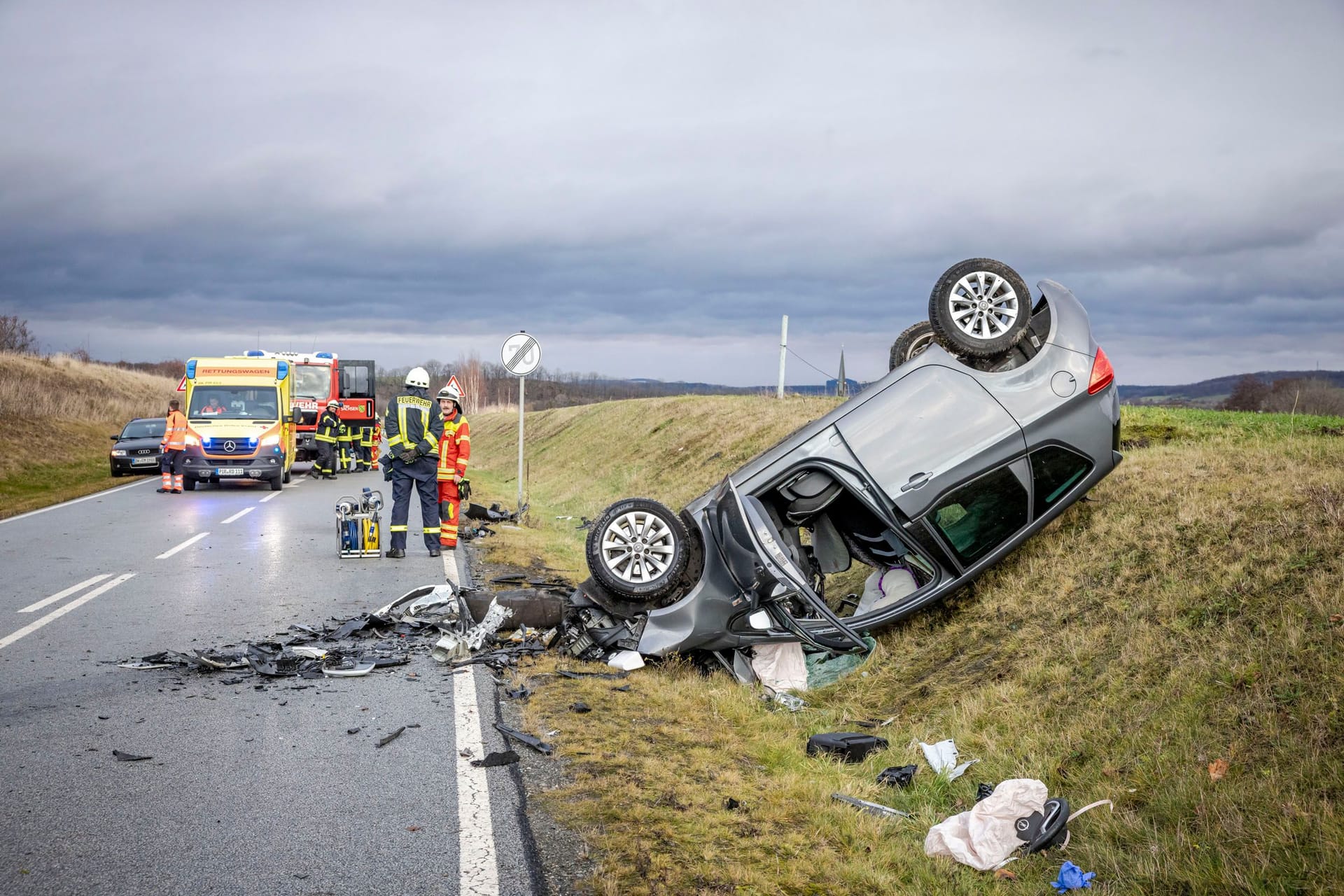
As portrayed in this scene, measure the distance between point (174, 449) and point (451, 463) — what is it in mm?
10951

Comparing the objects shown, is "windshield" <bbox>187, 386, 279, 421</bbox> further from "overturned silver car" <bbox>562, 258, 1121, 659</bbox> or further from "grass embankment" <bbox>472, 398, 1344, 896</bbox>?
"grass embankment" <bbox>472, 398, 1344, 896</bbox>

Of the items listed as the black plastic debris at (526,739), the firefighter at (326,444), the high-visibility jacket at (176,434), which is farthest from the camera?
the firefighter at (326,444)

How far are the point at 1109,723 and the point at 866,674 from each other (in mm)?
1914

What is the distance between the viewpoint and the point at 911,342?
7.85 meters

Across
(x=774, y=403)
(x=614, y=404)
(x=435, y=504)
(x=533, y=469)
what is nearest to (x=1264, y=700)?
(x=435, y=504)

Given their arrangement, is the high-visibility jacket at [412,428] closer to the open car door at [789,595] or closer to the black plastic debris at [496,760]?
the open car door at [789,595]

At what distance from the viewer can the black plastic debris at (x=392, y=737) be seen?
5.12 metres

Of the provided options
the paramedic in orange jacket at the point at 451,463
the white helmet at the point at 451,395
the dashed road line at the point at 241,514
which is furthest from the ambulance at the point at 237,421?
the paramedic in orange jacket at the point at 451,463

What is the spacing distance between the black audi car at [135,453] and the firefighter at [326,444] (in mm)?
3822

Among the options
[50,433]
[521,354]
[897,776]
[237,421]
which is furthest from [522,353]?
[50,433]

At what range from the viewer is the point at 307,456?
2631 cm

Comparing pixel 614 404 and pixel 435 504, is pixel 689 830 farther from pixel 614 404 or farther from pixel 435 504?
pixel 614 404

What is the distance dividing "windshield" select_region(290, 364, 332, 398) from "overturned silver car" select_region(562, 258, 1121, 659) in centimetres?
2322

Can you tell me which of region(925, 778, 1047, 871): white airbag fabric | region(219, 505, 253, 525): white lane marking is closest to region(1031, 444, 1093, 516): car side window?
region(925, 778, 1047, 871): white airbag fabric
